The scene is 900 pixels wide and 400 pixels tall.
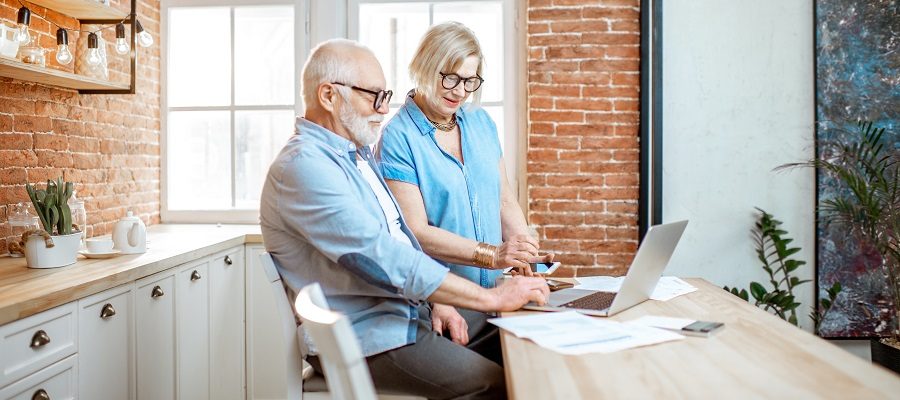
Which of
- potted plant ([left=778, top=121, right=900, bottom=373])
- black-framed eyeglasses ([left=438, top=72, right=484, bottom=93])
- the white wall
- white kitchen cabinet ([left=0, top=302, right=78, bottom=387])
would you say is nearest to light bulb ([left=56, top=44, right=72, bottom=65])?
white kitchen cabinet ([left=0, top=302, right=78, bottom=387])

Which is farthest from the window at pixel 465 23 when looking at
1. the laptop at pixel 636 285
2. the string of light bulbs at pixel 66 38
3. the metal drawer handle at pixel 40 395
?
the metal drawer handle at pixel 40 395

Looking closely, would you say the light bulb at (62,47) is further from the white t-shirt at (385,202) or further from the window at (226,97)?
the white t-shirt at (385,202)

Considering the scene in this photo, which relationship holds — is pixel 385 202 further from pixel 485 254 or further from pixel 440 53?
pixel 440 53

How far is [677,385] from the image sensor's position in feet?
3.88

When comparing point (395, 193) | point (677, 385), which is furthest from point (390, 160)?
point (677, 385)

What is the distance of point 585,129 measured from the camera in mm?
3809

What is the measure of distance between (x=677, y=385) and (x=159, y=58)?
3.62m

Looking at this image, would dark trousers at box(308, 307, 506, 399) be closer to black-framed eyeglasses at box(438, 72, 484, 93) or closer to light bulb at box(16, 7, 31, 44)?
black-framed eyeglasses at box(438, 72, 484, 93)

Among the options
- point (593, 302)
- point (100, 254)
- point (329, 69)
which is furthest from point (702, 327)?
point (100, 254)

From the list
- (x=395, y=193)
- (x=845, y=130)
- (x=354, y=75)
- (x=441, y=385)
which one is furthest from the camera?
(x=845, y=130)

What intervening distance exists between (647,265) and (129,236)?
6.24ft

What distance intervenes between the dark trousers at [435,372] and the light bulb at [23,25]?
179cm

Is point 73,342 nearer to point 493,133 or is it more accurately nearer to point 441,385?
point 441,385

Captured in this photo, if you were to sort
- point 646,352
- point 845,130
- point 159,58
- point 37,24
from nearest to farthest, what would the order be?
point 646,352, point 37,24, point 845,130, point 159,58
